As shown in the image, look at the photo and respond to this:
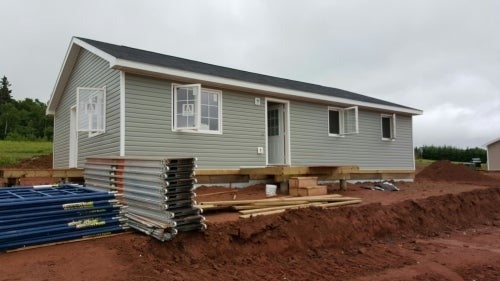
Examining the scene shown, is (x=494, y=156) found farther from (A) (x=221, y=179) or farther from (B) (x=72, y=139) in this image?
(B) (x=72, y=139)

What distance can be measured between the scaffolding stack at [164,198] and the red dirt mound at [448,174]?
616 inches

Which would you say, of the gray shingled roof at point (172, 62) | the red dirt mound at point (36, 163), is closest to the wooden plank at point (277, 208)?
the gray shingled roof at point (172, 62)

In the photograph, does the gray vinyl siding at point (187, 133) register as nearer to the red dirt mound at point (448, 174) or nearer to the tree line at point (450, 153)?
the red dirt mound at point (448, 174)

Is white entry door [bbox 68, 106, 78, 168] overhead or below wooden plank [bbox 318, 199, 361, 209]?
overhead

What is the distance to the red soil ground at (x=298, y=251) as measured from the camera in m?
5.09

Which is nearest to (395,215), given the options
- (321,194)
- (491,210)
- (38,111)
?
(321,194)

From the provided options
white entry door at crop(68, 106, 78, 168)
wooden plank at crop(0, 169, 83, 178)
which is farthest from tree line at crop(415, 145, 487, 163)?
wooden plank at crop(0, 169, 83, 178)

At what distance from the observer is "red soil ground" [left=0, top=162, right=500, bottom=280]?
509cm

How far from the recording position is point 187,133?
413 inches

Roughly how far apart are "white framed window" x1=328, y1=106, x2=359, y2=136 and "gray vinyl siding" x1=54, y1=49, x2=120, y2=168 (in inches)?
288

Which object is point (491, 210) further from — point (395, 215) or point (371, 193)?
point (395, 215)

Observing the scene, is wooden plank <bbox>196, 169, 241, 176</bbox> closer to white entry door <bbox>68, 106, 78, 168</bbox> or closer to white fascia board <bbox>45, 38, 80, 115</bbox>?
white entry door <bbox>68, 106, 78, 168</bbox>

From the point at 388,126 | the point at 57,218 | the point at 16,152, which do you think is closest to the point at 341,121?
the point at 388,126

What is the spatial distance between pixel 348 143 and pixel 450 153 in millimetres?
36596
